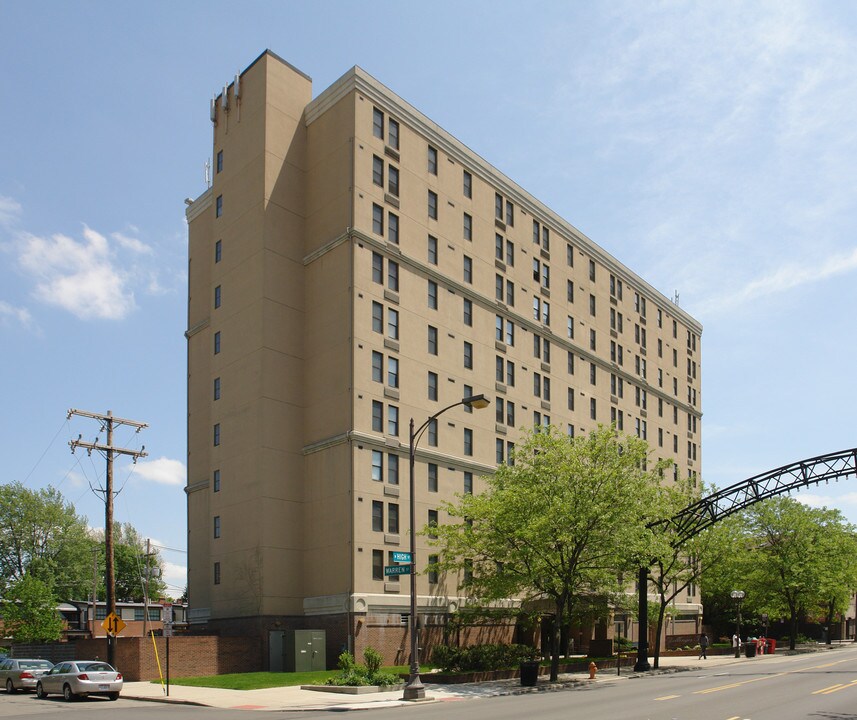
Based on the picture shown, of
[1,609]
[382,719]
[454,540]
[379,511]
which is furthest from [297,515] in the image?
[1,609]

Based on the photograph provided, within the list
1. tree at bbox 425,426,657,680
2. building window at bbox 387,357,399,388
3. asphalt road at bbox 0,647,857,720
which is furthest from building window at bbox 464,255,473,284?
asphalt road at bbox 0,647,857,720

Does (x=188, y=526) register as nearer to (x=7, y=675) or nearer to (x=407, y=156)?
(x=7, y=675)

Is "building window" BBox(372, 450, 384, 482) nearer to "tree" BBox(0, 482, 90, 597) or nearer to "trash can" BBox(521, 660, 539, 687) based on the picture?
"trash can" BBox(521, 660, 539, 687)

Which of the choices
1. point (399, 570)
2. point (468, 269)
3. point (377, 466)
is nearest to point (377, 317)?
point (377, 466)

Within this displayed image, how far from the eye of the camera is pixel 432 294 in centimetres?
5241

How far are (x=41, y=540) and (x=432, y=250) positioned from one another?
177 ft

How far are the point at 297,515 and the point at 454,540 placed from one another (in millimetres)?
9637

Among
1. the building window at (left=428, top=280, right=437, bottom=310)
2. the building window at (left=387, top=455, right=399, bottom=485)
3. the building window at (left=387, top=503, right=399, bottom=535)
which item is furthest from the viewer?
the building window at (left=428, top=280, right=437, bottom=310)

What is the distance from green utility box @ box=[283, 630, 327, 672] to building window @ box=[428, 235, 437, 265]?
2234 centimetres

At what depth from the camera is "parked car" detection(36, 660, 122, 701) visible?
104ft

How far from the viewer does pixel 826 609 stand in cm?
8994

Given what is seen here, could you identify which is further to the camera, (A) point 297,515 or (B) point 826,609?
(B) point 826,609

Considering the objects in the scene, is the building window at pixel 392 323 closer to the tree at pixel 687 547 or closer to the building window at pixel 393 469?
the building window at pixel 393 469

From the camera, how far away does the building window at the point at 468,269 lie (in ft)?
182
